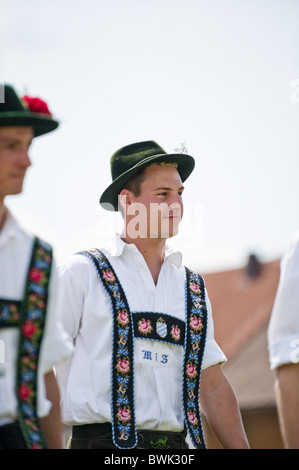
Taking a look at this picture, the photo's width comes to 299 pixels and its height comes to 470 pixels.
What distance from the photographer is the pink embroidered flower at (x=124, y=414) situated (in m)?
3.98

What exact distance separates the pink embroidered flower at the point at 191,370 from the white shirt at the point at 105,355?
0.04 metres

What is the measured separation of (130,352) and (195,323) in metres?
0.43

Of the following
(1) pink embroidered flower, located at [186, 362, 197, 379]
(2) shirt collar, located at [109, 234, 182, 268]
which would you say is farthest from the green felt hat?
(1) pink embroidered flower, located at [186, 362, 197, 379]

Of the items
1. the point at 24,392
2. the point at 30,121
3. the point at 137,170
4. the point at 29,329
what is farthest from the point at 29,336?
the point at 137,170

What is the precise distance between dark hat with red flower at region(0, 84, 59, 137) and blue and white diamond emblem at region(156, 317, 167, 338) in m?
1.27

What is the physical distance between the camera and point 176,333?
4.25 meters

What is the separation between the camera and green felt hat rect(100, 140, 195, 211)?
4.53m

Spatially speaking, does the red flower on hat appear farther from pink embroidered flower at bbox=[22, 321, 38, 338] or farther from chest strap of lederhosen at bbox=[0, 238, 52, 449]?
pink embroidered flower at bbox=[22, 321, 38, 338]

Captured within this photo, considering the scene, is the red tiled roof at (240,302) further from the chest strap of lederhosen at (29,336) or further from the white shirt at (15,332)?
the chest strap of lederhosen at (29,336)

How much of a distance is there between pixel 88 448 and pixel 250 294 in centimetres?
1798

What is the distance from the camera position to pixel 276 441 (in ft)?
50.1

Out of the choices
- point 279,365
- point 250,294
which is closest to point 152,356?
point 279,365

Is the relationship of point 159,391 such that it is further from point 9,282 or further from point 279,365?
point 9,282

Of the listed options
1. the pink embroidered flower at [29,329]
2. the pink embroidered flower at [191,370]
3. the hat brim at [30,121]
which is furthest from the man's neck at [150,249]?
the pink embroidered flower at [29,329]
